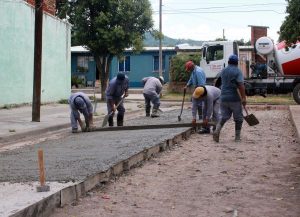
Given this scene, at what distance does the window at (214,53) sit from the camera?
27312 millimetres

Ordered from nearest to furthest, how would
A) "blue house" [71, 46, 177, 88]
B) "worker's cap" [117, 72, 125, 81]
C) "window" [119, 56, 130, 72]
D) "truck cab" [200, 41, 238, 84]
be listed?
"worker's cap" [117, 72, 125, 81] → "truck cab" [200, 41, 238, 84] → "blue house" [71, 46, 177, 88] → "window" [119, 56, 130, 72]

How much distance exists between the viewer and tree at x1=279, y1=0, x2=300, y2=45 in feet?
69.7

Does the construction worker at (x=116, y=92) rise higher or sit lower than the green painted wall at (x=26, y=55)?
lower

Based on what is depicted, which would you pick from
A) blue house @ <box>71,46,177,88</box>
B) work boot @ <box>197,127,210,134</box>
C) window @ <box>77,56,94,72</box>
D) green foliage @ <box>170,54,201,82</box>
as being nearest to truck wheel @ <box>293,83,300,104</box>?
work boot @ <box>197,127,210,134</box>

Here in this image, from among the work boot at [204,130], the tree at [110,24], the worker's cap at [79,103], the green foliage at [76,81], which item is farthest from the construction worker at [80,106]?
the green foliage at [76,81]

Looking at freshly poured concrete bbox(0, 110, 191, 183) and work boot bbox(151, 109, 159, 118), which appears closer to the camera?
freshly poured concrete bbox(0, 110, 191, 183)

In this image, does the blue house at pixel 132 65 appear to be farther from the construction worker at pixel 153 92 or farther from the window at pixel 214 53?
the construction worker at pixel 153 92

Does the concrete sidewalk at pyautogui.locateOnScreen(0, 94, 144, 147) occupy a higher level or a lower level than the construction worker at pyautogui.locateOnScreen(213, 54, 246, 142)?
lower

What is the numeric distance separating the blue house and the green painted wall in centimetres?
2003

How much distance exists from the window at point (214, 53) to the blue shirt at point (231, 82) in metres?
15.6

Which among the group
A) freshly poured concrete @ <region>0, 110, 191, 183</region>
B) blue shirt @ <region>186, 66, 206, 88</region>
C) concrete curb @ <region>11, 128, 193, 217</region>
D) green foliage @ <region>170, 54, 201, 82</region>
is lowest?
concrete curb @ <region>11, 128, 193, 217</region>

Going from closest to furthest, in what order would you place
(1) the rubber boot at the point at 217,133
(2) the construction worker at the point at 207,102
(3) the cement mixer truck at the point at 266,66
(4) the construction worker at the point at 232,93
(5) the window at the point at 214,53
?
(4) the construction worker at the point at 232,93 → (1) the rubber boot at the point at 217,133 → (2) the construction worker at the point at 207,102 → (3) the cement mixer truck at the point at 266,66 → (5) the window at the point at 214,53

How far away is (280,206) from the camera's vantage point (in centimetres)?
629

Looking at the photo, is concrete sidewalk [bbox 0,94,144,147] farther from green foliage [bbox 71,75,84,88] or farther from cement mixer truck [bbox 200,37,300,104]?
green foliage [bbox 71,75,84,88]
